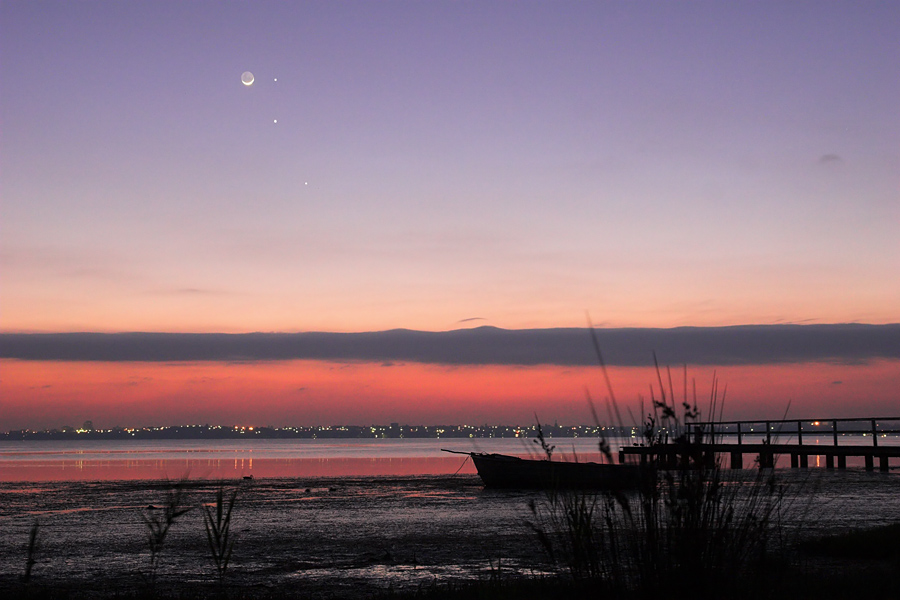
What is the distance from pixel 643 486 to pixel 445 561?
762 cm

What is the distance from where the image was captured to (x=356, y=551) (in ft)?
54.5

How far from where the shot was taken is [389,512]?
2594 cm

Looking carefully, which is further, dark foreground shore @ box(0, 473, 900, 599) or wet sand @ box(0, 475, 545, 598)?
wet sand @ box(0, 475, 545, 598)

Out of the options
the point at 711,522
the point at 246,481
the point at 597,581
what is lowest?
the point at 246,481

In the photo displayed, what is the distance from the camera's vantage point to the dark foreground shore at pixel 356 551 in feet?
32.8

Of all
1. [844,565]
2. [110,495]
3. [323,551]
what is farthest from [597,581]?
[110,495]

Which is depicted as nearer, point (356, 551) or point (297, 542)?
point (356, 551)

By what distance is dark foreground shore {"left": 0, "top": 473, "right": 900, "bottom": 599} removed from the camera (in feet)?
32.8

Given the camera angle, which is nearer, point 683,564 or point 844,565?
point 683,564

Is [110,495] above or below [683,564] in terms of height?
below

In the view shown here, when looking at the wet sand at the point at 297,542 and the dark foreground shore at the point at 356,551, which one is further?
the wet sand at the point at 297,542

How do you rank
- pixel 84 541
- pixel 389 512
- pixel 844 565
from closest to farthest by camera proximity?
pixel 844 565 < pixel 84 541 < pixel 389 512

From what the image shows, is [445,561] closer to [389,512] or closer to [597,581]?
[597,581]

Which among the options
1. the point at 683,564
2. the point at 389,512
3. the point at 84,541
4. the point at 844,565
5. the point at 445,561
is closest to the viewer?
the point at 683,564
